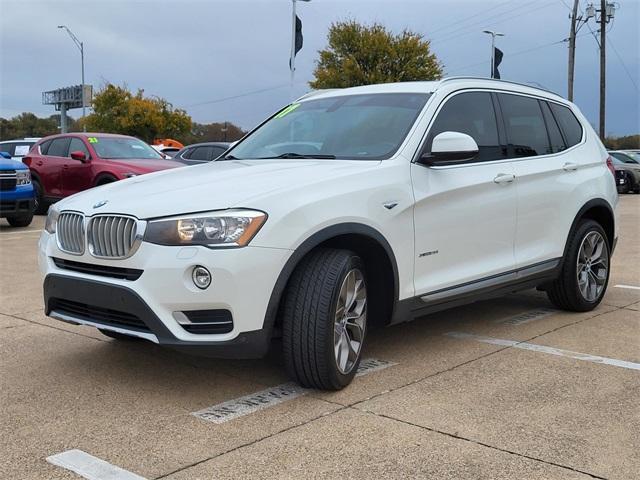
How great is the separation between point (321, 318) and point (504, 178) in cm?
202

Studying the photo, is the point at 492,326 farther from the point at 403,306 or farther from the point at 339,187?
the point at 339,187

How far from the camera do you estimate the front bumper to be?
3.43 m

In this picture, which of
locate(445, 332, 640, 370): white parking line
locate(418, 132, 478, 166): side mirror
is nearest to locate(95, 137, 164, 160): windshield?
locate(445, 332, 640, 370): white parking line

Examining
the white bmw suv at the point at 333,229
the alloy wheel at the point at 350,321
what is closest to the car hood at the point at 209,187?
the white bmw suv at the point at 333,229

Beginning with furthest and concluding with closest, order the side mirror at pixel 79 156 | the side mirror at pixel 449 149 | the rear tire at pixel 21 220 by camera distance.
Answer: the side mirror at pixel 79 156 → the rear tire at pixel 21 220 → the side mirror at pixel 449 149

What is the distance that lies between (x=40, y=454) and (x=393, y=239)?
84.0 inches

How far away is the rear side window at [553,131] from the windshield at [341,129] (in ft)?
4.94

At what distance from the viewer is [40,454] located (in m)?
3.14

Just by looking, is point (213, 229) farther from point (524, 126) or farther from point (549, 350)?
point (524, 126)

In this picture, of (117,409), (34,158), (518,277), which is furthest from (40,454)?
(34,158)

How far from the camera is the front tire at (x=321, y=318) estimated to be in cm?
365

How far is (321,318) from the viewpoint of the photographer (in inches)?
143

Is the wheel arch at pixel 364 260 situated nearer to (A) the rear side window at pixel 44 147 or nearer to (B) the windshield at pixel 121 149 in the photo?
(B) the windshield at pixel 121 149

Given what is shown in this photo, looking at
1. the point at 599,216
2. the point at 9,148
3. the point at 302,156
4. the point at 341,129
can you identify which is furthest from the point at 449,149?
the point at 9,148
